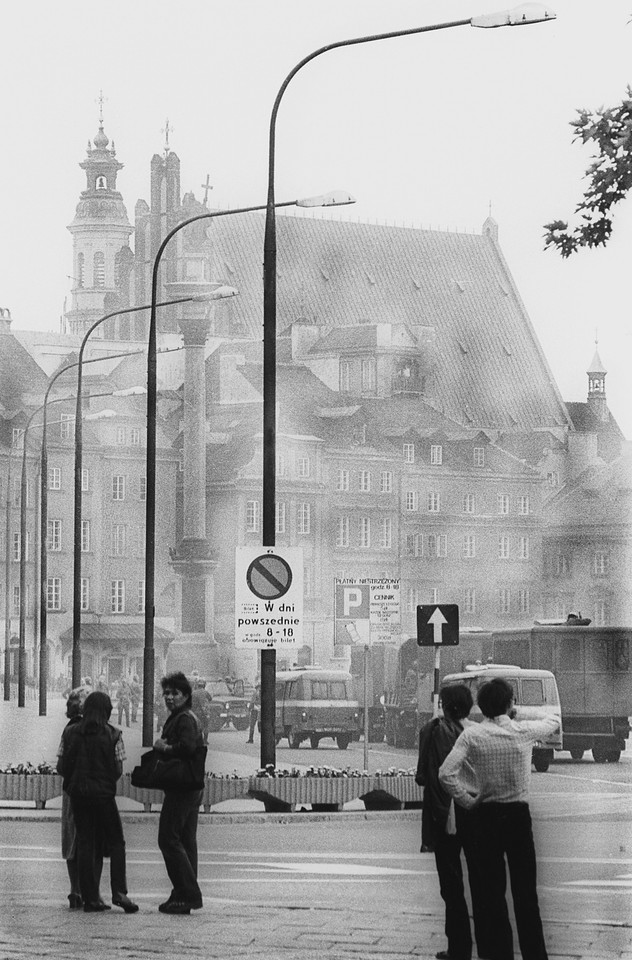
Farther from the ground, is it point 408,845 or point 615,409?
point 615,409

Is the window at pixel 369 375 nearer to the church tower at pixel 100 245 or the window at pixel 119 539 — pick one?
the church tower at pixel 100 245

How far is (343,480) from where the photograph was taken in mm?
96688

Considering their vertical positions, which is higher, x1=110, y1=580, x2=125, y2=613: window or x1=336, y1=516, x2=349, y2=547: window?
x1=336, y1=516, x2=349, y2=547: window

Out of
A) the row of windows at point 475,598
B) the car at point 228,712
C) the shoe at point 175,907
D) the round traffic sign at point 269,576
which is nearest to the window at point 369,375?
the row of windows at point 475,598

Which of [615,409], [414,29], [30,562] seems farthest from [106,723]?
[615,409]

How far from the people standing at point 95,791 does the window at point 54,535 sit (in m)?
72.2

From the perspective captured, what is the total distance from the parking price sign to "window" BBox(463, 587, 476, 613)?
71.1 m

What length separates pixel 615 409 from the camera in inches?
4126

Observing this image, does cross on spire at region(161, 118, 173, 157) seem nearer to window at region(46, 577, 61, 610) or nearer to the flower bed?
window at region(46, 577, 61, 610)

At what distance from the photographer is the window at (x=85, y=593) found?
3422 inches

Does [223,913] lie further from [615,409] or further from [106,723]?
[615,409]

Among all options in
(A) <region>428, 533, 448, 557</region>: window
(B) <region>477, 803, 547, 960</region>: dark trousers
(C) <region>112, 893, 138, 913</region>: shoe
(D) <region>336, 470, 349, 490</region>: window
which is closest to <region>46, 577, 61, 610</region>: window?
(D) <region>336, 470, 349, 490</region>: window

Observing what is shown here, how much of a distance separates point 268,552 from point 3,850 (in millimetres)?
5108

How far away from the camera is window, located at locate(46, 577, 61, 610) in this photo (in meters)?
83.2
